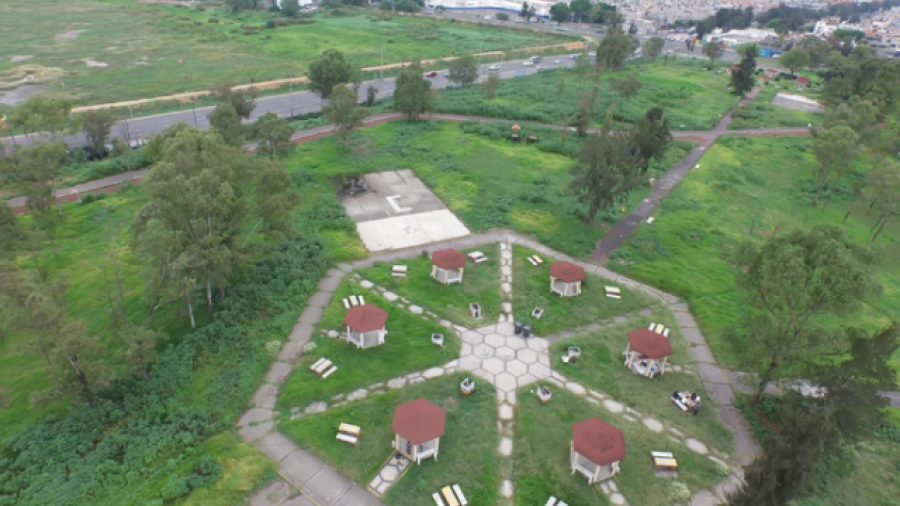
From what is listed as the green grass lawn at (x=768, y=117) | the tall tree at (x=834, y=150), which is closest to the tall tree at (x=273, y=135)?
the tall tree at (x=834, y=150)

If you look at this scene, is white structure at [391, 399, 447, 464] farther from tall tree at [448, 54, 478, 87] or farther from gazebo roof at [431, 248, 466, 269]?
tall tree at [448, 54, 478, 87]

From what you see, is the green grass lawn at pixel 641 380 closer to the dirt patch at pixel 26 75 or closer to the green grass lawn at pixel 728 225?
the green grass lawn at pixel 728 225

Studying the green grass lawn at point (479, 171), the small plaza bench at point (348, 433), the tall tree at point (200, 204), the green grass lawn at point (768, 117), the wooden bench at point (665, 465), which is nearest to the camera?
the wooden bench at point (665, 465)

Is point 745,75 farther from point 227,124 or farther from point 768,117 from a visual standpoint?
point 227,124

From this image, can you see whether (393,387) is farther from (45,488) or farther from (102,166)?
(102,166)

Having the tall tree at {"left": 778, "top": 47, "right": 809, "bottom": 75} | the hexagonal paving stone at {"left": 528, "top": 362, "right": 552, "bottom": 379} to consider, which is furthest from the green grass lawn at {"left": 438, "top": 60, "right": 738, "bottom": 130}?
the hexagonal paving stone at {"left": 528, "top": 362, "right": 552, "bottom": 379}
